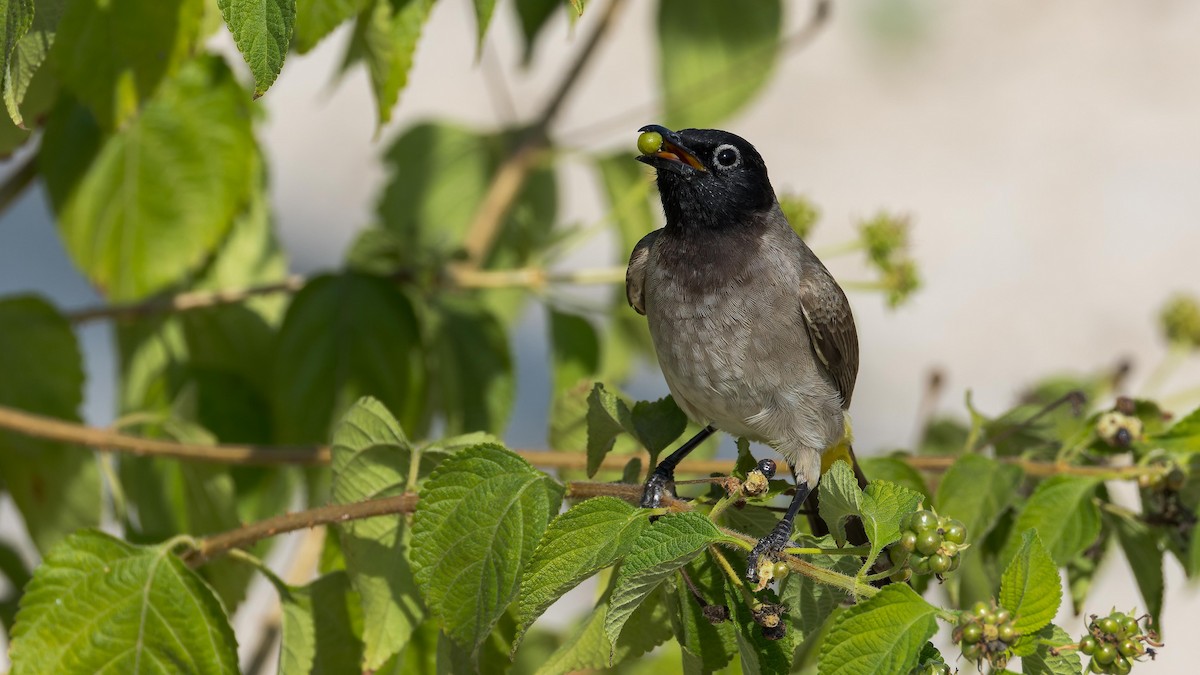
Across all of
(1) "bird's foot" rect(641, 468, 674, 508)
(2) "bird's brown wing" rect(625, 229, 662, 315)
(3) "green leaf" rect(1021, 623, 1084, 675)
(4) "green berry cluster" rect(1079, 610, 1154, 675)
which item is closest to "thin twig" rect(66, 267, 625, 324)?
(2) "bird's brown wing" rect(625, 229, 662, 315)

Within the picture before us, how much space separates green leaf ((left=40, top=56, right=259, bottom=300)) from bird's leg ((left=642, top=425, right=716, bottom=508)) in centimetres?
138

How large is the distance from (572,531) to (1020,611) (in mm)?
691

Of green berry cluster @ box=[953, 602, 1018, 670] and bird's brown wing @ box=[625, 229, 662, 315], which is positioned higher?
bird's brown wing @ box=[625, 229, 662, 315]

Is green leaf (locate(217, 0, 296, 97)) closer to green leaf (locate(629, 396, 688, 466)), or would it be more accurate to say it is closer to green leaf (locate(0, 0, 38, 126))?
green leaf (locate(0, 0, 38, 126))

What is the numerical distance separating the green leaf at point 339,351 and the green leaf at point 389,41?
1.08 metres

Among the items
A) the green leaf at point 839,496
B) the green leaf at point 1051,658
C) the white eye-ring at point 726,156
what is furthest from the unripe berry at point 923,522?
the white eye-ring at point 726,156

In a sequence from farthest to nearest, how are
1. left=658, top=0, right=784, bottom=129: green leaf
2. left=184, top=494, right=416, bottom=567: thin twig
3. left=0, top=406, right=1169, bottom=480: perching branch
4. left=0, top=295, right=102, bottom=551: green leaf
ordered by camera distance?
left=658, top=0, right=784, bottom=129: green leaf → left=0, top=295, right=102, bottom=551: green leaf → left=0, top=406, right=1169, bottom=480: perching branch → left=184, top=494, right=416, bottom=567: thin twig

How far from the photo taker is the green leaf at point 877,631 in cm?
183

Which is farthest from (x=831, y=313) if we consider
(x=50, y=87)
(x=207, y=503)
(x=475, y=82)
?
(x=475, y=82)

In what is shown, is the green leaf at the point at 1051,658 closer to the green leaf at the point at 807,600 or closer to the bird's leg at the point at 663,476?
the green leaf at the point at 807,600

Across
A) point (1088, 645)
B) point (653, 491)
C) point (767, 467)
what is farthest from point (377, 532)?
point (1088, 645)

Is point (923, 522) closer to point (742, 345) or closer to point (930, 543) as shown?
point (930, 543)

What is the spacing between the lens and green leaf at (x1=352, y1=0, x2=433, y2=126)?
96.0 inches

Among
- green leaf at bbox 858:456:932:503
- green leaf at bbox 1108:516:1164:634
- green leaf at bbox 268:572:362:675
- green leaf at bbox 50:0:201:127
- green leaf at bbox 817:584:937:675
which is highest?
green leaf at bbox 50:0:201:127
